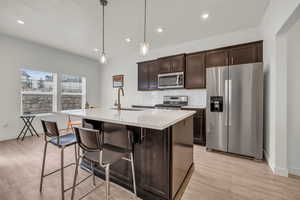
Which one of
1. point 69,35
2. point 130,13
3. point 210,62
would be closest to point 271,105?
point 210,62

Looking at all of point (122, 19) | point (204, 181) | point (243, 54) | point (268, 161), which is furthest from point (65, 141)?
Result: point (243, 54)

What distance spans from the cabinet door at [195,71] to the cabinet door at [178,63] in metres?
0.13

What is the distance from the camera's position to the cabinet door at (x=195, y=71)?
3516 mm

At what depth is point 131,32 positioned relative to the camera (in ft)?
11.5

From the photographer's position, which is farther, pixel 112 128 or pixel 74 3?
pixel 74 3

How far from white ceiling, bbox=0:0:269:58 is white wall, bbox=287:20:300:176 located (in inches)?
36.1

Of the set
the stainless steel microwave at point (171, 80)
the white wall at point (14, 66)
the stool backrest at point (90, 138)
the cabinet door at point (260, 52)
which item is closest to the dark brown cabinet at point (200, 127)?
the stainless steel microwave at point (171, 80)

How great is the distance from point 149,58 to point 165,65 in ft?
3.43

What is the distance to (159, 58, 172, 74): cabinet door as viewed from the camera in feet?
13.2

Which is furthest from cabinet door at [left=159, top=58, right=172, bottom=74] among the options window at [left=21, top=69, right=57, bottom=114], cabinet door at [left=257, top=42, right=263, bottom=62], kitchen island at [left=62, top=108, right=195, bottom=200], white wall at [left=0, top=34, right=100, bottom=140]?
window at [left=21, top=69, right=57, bottom=114]

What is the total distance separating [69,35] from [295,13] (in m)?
4.54

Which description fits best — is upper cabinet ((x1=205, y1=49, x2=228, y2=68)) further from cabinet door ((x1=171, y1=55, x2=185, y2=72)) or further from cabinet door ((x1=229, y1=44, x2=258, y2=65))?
cabinet door ((x1=171, y1=55, x2=185, y2=72))

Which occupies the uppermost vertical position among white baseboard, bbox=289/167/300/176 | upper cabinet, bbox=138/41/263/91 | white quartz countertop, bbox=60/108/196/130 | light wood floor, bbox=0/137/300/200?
upper cabinet, bbox=138/41/263/91

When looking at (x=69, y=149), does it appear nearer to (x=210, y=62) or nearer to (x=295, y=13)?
(x=210, y=62)
